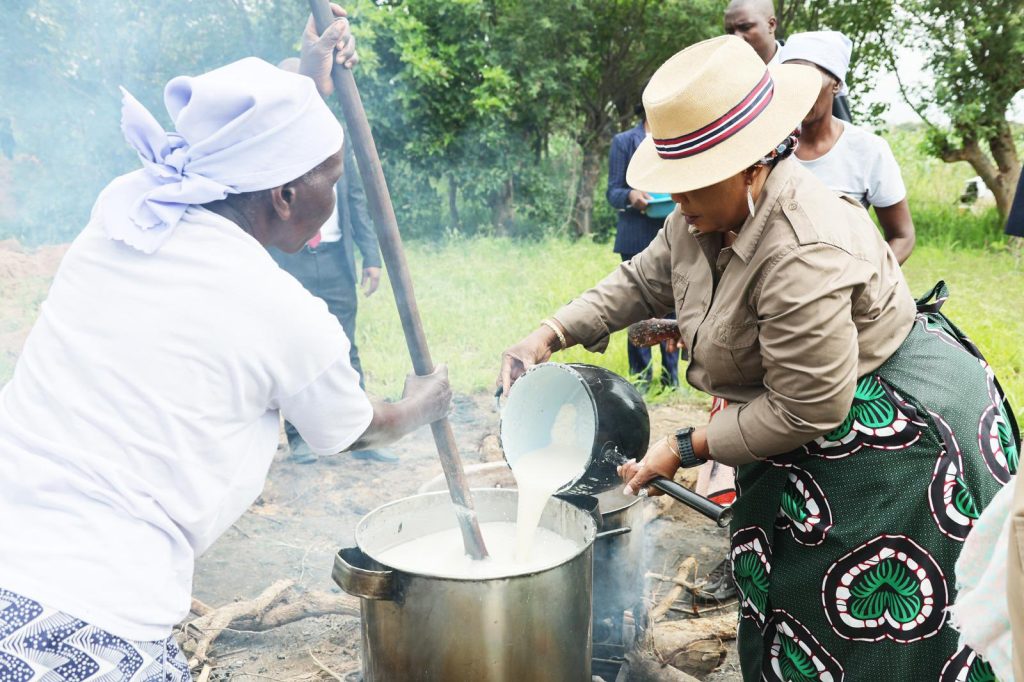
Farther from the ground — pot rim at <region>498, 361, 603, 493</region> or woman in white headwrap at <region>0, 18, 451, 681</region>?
woman in white headwrap at <region>0, 18, 451, 681</region>

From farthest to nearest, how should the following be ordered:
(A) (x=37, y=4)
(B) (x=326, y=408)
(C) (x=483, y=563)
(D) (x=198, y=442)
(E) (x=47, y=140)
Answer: (E) (x=47, y=140)
(A) (x=37, y=4)
(C) (x=483, y=563)
(B) (x=326, y=408)
(D) (x=198, y=442)

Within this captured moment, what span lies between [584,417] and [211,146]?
4.83 ft

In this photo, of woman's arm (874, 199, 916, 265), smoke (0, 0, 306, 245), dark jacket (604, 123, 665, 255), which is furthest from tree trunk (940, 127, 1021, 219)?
smoke (0, 0, 306, 245)

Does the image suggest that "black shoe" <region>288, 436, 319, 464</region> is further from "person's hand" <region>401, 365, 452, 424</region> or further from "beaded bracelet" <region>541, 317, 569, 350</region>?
"person's hand" <region>401, 365, 452, 424</region>

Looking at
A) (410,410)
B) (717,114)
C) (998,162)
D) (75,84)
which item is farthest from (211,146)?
(998,162)

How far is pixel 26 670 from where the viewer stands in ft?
5.06

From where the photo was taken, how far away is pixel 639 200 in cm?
539

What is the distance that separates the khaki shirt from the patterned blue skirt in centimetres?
148

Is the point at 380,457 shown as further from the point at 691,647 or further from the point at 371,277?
the point at 691,647

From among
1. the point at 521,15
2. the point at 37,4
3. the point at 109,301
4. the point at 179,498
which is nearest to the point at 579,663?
the point at 179,498

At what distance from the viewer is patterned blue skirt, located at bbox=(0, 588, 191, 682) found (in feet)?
5.00

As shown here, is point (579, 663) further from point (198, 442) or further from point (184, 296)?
point (184, 296)

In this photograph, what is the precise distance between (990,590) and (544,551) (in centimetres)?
147

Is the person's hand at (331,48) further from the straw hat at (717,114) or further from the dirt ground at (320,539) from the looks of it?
the dirt ground at (320,539)
